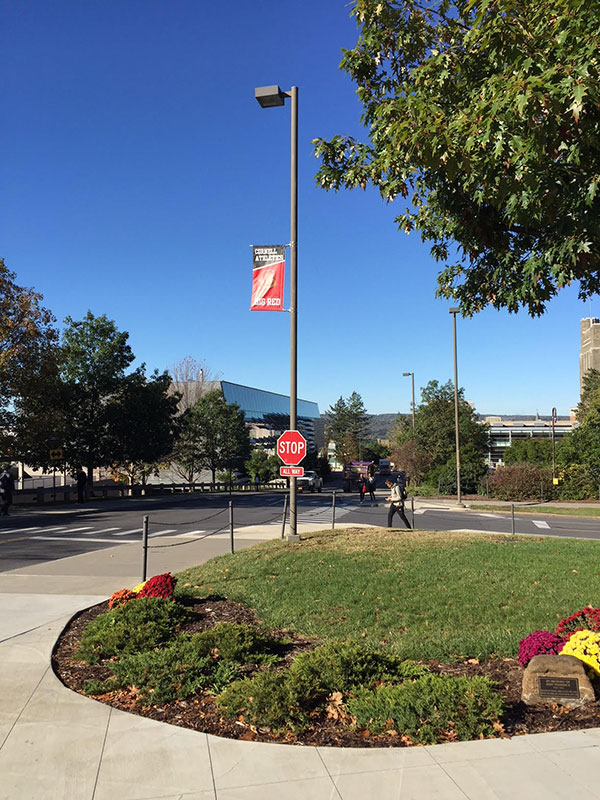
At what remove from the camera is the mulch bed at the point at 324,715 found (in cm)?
402

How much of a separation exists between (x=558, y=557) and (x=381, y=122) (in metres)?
7.40

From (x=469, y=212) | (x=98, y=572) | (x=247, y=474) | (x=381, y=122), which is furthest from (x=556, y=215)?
(x=247, y=474)

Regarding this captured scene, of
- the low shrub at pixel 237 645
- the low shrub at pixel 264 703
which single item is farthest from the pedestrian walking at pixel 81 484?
the low shrub at pixel 264 703

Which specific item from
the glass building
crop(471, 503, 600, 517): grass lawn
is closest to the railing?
the glass building

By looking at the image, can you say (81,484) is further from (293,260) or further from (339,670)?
(339,670)

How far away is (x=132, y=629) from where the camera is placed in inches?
232

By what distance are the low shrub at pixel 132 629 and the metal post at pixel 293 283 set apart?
6.40 meters

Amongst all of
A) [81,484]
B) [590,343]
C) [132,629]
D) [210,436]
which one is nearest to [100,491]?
[81,484]

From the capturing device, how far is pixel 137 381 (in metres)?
40.7

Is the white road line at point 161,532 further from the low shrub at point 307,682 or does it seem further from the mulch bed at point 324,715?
the low shrub at point 307,682

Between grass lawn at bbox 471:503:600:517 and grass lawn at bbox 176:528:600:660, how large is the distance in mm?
13565

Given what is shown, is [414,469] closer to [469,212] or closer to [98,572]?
[98,572]

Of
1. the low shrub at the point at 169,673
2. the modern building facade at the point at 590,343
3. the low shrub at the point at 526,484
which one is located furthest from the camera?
the modern building facade at the point at 590,343

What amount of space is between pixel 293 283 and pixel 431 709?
1021 cm
